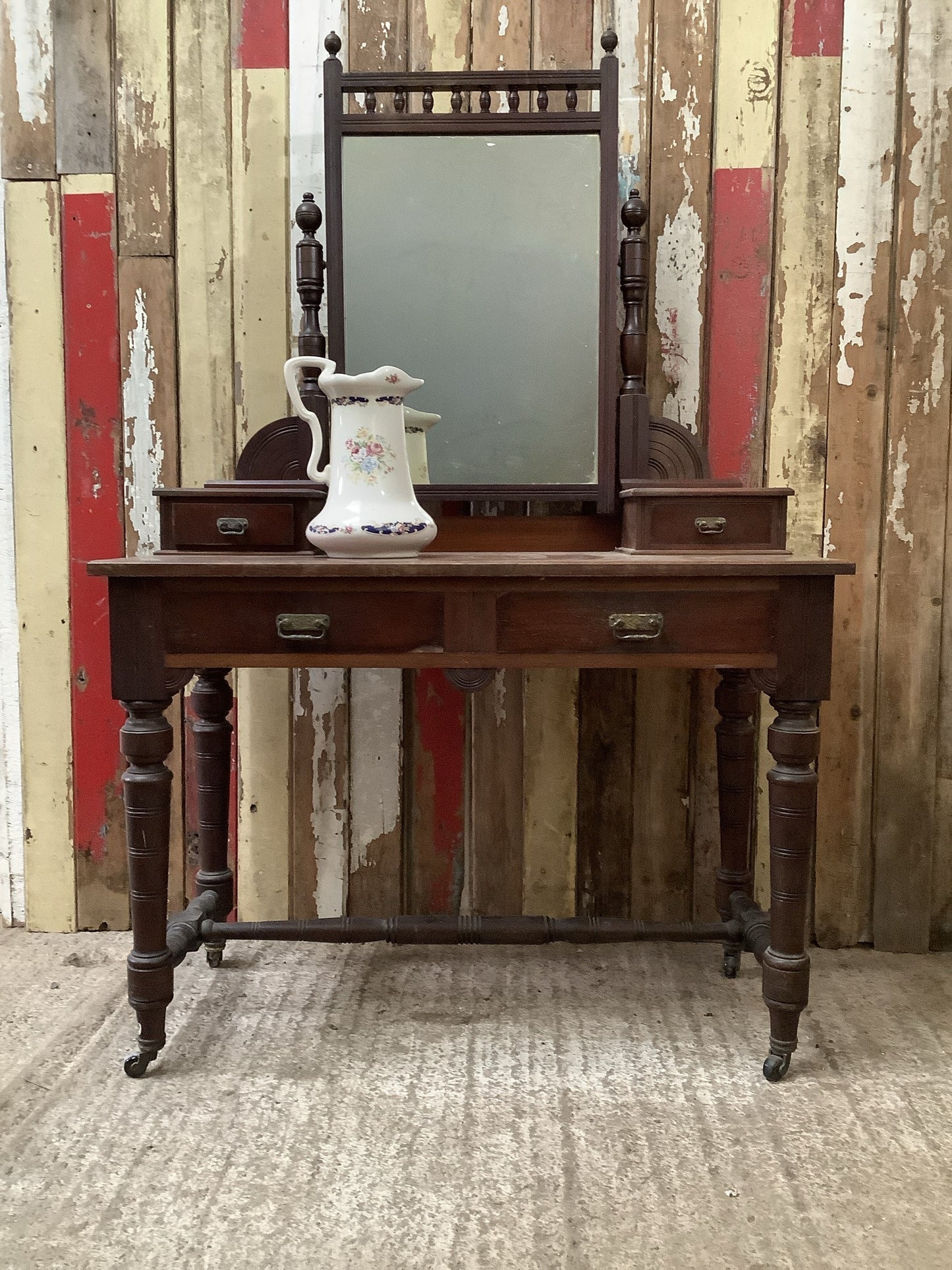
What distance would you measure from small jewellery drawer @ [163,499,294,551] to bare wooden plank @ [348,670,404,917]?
19.7 inches

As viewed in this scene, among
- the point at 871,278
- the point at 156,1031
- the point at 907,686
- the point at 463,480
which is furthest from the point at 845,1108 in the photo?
the point at 871,278

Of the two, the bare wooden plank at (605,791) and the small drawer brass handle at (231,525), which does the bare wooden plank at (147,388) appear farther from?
the bare wooden plank at (605,791)

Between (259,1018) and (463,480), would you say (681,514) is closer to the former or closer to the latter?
(463,480)

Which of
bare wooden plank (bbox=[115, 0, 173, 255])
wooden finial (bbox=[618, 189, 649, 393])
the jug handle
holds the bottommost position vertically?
the jug handle

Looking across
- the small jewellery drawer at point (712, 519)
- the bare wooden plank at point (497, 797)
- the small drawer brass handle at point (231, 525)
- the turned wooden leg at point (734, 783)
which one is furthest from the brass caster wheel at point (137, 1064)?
the small jewellery drawer at point (712, 519)

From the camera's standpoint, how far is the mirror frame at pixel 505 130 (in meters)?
2.10

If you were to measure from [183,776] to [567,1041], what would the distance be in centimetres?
111

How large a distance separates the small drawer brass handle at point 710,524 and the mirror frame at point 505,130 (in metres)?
0.26

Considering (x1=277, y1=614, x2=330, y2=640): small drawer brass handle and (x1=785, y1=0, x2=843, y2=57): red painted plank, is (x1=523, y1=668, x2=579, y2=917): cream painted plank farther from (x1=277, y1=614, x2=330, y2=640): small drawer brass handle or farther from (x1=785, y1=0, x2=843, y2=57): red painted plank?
(x1=785, y1=0, x2=843, y2=57): red painted plank

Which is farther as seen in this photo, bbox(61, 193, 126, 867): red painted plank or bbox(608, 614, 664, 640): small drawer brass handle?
bbox(61, 193, 126, 867): red painted plank

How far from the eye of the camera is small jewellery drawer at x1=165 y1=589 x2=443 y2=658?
170 cm

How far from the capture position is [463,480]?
2158 mm

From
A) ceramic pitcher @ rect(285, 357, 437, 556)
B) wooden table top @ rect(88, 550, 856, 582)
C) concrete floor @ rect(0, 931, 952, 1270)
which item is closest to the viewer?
concrete floor @ rect(0, 931, 952, 1270)

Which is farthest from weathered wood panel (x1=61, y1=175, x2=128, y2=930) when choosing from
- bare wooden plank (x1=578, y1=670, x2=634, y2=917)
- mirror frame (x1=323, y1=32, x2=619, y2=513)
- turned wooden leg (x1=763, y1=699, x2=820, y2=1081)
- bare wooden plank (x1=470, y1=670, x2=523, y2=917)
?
turned wooden leg (x1=763, y1=699, x2=820, y2=1081)
